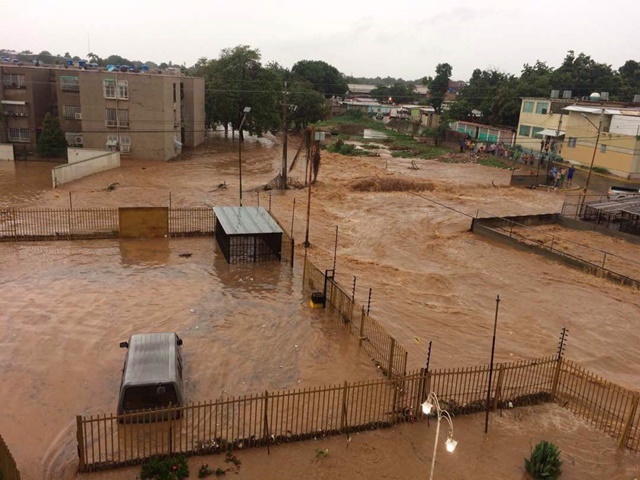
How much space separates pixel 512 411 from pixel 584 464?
210 centimetres

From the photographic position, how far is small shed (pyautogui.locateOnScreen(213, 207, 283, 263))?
23.5 m

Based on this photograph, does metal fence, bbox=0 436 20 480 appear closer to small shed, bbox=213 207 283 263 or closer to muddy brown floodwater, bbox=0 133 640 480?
muddy brown floodwater, bbox=0 133 640 480

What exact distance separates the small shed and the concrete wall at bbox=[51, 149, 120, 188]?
69.2ft

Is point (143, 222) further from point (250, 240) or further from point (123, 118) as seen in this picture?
point (123, 118)

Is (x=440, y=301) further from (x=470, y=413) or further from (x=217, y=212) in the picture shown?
(x=217, y=212)

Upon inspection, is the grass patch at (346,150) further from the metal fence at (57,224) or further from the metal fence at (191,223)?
the metal fence at (57,224)

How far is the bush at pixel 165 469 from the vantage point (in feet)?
34.0

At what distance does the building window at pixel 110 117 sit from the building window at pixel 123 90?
1.44m

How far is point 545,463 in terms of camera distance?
11102 millimetres

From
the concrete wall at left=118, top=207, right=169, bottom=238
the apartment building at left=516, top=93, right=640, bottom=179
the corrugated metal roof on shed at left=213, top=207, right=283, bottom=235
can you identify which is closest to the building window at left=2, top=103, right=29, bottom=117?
the concrete wall at left=118, top=207, right=169, bottom=238

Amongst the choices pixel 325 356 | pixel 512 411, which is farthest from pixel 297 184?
pixel 512 411

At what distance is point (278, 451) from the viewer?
37.7 ft

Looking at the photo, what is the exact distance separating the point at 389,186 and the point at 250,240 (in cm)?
2224

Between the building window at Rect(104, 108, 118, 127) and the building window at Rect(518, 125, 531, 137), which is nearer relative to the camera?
the building window at Rect(104, 108, 118, 127)
